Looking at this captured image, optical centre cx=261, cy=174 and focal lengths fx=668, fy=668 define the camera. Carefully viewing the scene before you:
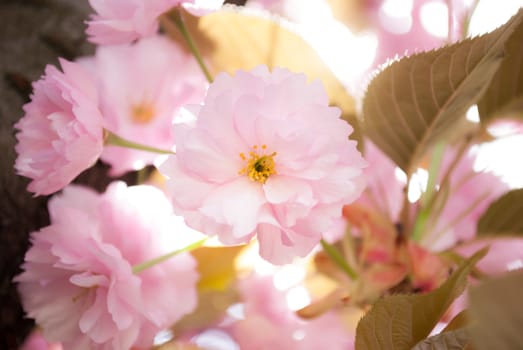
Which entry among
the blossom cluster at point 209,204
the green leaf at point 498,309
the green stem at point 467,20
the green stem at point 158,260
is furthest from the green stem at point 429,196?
the green leaf at point 498,309

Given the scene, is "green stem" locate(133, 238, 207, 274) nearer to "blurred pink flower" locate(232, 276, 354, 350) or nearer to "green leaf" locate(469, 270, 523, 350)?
"blurred pink flower" locate(232, 276, 354, 350)

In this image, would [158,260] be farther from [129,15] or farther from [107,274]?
[129,15]

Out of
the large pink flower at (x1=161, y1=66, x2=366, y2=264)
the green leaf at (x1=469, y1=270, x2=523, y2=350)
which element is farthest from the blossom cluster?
the green leaf at (x1=469, y1=270, x2=523, y2=350)

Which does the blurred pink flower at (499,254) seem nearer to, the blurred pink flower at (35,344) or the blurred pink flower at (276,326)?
the blurred pink flower at (276,326)

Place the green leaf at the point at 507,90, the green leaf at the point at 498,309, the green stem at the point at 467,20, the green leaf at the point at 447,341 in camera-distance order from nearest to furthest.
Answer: the green leaf at the point at 498,309 → the green leaf at the point at 447,341 → the green leaf at the point at 507,90 → the green stem at the point at 467,20

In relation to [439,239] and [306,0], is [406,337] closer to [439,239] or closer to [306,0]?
[439,239]

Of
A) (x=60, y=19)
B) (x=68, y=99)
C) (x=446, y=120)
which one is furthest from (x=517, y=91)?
(x=60, y=19)
